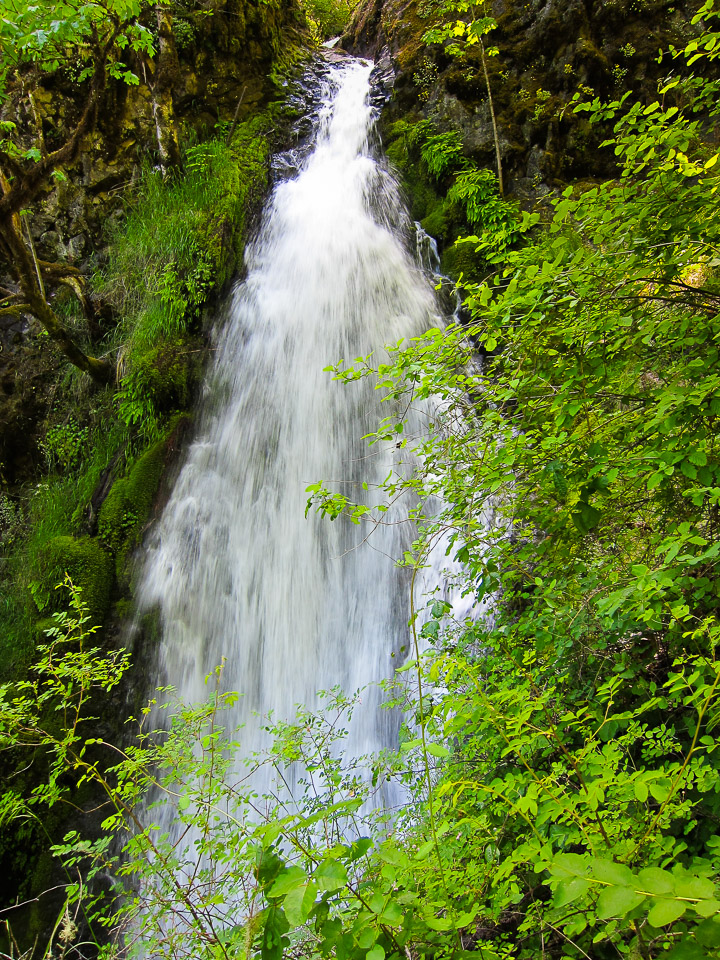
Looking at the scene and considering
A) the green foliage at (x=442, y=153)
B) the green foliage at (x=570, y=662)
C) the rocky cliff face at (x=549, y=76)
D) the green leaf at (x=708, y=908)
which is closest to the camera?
the green leaf at (x=708, y=908)

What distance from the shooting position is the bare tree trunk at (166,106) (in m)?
7.09

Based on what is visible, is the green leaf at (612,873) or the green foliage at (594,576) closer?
the green leaf at (612,873)

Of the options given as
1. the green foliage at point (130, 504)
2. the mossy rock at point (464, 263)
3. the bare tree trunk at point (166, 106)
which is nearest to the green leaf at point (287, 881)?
the green foliage at point (130, 504)

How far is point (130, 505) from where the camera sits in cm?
529

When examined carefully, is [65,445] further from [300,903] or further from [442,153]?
[300,903]

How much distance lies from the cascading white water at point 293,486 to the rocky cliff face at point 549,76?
1662 millimetres

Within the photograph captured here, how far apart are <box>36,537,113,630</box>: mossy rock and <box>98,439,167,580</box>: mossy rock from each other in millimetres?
129

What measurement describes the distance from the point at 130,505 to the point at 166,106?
Result: 241 inches

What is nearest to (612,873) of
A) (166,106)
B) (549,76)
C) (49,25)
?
(49,25)

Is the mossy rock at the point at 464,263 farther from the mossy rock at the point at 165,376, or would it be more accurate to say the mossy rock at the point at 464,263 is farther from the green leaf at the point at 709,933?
the green leaf at the point at 709,933

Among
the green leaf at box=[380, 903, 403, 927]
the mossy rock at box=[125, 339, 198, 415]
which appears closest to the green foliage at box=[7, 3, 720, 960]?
the green leaf at box=[380, 903, 403, 927]

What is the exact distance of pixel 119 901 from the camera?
4008 mm

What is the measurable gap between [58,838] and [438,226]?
307 inches

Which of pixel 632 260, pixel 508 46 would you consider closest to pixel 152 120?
pixel 508 46
